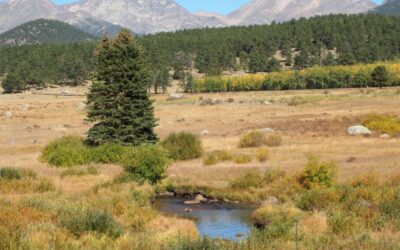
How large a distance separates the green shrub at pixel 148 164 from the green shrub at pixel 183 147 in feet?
24.5

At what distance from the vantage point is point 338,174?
37.6 meters

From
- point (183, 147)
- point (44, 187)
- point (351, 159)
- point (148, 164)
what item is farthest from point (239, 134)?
point (44, 187)

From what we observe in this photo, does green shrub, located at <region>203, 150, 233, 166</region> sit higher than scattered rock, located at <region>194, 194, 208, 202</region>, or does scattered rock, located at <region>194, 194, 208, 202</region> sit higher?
green shrub, located at <region>203, 150, 233, 166</region>

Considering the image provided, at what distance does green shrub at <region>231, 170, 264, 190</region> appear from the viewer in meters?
36.8

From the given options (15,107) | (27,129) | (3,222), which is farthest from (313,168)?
(15,107)

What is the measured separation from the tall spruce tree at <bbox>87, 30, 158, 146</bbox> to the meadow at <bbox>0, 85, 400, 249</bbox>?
3.20 m

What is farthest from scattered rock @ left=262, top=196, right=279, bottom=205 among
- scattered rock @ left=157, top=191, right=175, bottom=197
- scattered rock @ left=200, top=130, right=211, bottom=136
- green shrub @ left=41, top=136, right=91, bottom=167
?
scattered rock @ left=200, top=130, right=211, bottom=136

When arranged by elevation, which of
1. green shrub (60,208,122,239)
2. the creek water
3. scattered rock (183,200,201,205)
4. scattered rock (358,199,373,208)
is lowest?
scattered rock (183,200,201,205)

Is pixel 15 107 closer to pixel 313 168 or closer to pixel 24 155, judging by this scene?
pixel 24 155

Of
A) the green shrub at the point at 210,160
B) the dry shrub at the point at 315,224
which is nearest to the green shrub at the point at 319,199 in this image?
the dry shrub at the point at 315,224

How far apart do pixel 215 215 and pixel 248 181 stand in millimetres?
6352

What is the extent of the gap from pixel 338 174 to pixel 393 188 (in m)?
6.94

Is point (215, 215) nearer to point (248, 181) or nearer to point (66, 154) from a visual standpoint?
point (248, 181)

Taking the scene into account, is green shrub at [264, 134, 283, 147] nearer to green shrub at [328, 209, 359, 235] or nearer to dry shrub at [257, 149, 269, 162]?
dry shrub at [257, 149, 269, 162]
